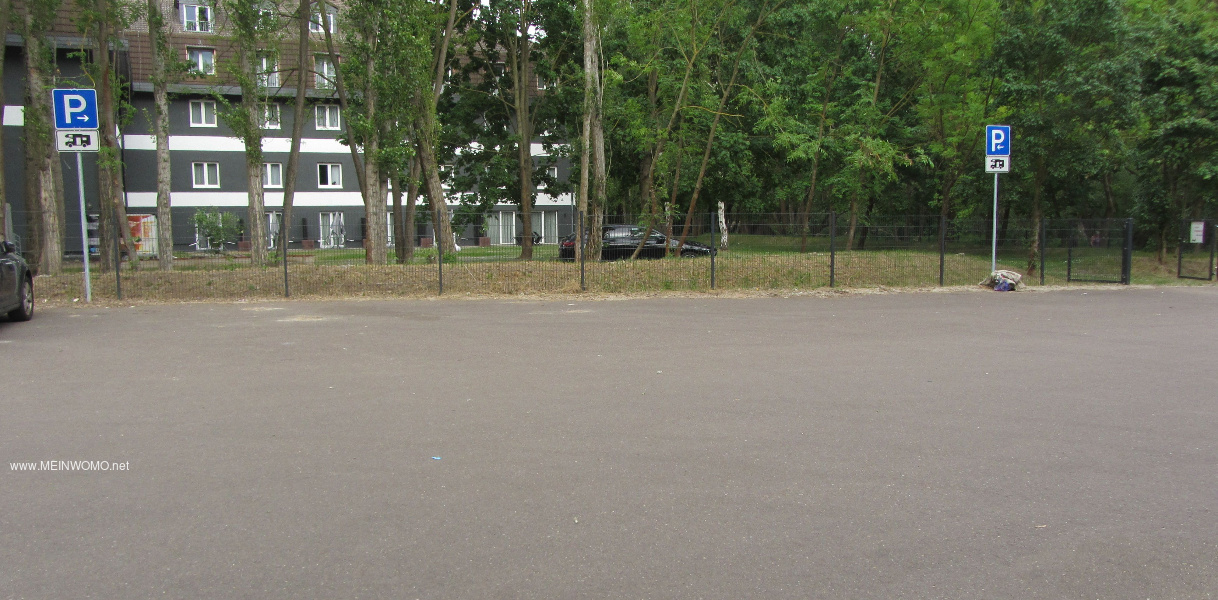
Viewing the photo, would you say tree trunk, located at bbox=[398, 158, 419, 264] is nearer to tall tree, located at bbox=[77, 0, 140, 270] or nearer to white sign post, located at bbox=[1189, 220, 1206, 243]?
tall tree, located at bbox=[77, 0, 140, 270]

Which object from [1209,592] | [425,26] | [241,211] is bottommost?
[1209,592]

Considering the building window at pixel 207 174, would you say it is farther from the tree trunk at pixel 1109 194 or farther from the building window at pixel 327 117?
the tree trunk at pixel 1109 194

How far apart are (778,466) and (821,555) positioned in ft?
4.53

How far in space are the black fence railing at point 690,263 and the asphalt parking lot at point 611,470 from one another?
7.16 meters

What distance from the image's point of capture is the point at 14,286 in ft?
40.4

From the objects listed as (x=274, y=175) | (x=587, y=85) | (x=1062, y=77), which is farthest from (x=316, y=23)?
(x=274, y=175)

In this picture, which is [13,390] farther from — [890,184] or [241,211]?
[241,211]

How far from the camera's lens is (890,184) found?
115ft

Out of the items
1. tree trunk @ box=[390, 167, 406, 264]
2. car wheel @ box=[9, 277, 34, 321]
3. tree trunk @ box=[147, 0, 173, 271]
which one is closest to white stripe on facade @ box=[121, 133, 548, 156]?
tree trunk @ box=[390, 167, 406, 264]

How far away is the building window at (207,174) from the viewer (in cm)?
4288

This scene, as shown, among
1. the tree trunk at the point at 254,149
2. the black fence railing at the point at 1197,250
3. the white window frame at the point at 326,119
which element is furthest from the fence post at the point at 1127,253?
the white window frame at the point at 326,119

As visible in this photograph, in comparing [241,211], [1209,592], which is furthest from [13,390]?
[241,211]

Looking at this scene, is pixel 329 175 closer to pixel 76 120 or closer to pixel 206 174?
pixel 206 174

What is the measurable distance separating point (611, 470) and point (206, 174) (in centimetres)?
4446
